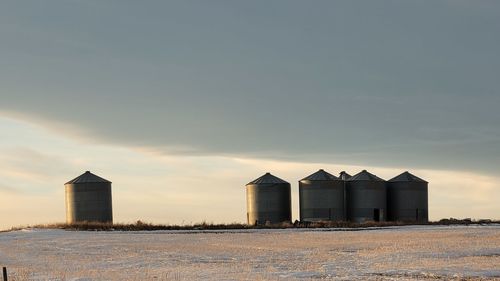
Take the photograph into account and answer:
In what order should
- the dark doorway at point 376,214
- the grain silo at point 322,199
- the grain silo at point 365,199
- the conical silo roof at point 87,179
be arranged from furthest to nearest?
the dark doorway at point 376,214, the grain silo at point 365,199, the grain silo at point 322,199, the conical silo roof at point 87,179

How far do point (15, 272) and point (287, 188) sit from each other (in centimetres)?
5369

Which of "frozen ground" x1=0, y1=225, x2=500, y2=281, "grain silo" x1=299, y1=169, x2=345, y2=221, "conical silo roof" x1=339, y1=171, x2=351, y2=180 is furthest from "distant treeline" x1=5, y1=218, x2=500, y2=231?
"frozen ground" x1=0, y1=225, x2=500, y2=281

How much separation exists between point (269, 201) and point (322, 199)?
19.4 feet

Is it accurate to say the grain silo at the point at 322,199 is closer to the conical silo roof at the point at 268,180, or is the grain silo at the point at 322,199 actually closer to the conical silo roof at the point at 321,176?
the conical silo roof at the point at 321,176

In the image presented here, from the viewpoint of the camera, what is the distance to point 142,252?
38.1m

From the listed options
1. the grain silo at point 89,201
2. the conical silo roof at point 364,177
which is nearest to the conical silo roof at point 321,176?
the conical silo roof at point 364,177

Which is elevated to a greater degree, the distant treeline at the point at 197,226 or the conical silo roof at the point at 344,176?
the conical silo roof at the point at 344,176

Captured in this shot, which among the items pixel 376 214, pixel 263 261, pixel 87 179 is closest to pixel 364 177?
pixel 376 214

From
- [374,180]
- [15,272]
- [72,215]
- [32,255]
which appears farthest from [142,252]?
[374,180]

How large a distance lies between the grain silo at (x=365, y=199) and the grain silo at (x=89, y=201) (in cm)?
2696

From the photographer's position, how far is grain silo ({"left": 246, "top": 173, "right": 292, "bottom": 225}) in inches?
3095

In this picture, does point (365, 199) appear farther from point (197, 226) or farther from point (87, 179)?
point (87, 179)

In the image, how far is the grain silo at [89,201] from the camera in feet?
250

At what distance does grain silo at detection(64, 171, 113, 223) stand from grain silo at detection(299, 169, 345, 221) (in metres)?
21.6
